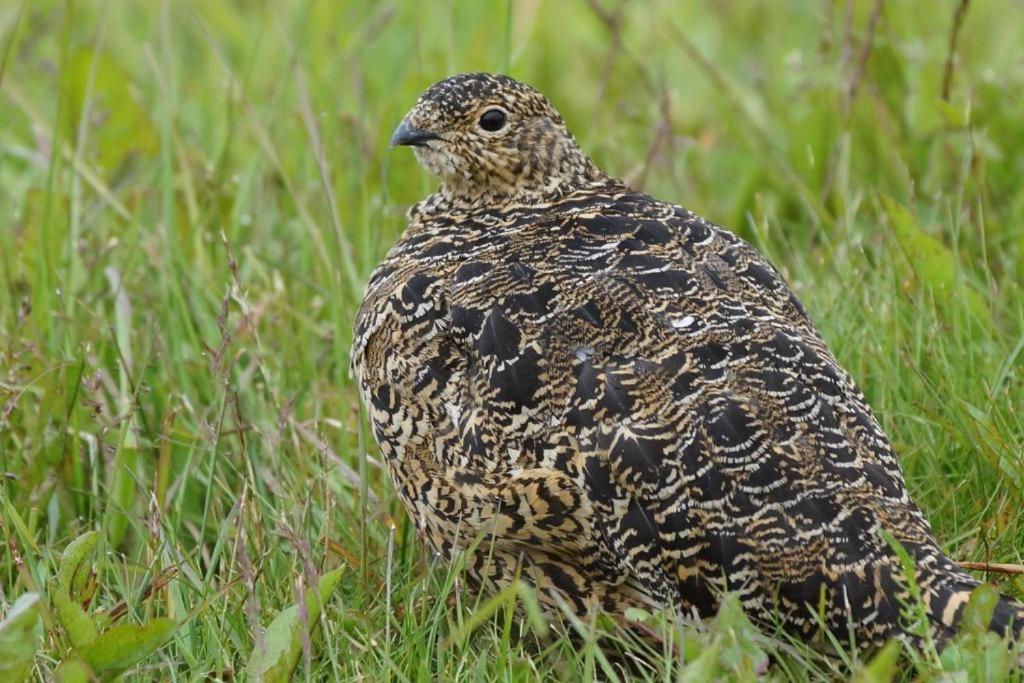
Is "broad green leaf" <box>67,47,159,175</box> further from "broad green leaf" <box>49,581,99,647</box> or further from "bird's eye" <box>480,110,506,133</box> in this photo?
"broad green leaf" <box>49,581,99,647</box>

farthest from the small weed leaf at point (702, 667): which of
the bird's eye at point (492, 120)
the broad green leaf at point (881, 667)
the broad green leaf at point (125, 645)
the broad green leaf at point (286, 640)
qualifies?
the bird's eye at point (492, 120)

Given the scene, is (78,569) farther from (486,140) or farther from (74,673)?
(486,140)

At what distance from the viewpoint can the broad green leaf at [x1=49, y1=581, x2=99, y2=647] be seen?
11.5 feet

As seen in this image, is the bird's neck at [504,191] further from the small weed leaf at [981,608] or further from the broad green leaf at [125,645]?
the small weed leaf at [981,608]

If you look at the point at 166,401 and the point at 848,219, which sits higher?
the point at 848,219

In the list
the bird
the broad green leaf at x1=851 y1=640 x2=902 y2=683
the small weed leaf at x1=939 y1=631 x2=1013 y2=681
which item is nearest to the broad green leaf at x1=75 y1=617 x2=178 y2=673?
the bird

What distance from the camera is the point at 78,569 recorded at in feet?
12.8

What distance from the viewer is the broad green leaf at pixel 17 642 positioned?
324cm

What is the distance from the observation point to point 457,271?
417cm

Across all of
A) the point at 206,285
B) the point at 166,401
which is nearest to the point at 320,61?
the point at 206,285

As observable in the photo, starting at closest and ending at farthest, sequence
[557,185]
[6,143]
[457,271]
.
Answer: [457,271], [557,185], [6,143]

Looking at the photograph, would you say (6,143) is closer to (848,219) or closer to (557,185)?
(557,185)

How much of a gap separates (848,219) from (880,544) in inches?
94.7

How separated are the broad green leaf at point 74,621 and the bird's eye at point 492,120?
2168 millimetres
